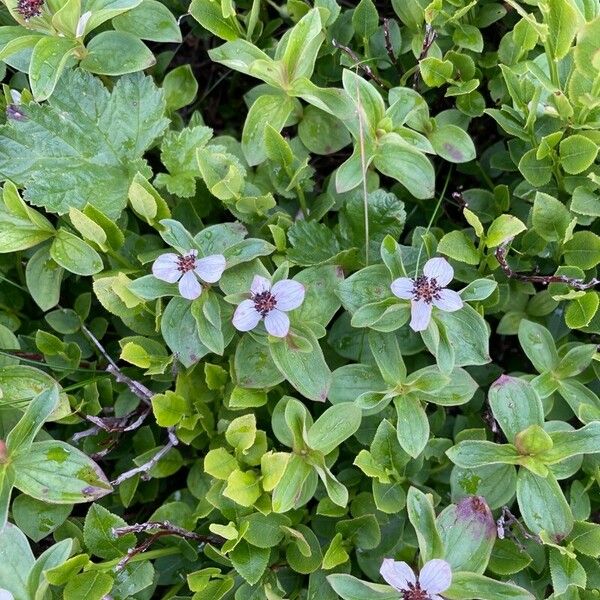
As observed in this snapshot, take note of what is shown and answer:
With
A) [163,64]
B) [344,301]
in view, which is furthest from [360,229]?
[163,64]

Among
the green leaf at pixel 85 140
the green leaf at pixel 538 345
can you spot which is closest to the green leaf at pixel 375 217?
the green leaf at pixel 538 345

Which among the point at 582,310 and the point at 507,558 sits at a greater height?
the point at 582,310

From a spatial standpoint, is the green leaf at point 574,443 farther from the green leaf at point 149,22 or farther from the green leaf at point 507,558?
the green leaf at point 149,22

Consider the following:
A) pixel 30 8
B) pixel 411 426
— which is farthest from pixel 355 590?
pixel 30 8

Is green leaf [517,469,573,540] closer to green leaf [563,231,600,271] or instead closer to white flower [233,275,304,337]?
green leaf [563,231,600,271]

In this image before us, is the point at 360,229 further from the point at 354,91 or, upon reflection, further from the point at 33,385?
the point at 33,385

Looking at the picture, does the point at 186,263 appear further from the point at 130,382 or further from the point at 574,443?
the point at 574,443
